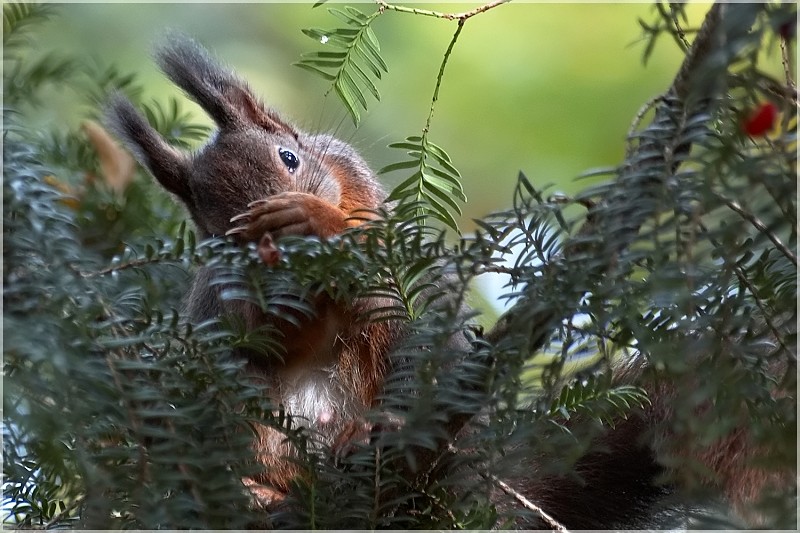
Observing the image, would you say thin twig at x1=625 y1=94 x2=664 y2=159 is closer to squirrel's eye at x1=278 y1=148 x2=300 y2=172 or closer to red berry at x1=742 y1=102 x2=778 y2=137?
red berry at x1=742 y1=102 x2=778 y2=137

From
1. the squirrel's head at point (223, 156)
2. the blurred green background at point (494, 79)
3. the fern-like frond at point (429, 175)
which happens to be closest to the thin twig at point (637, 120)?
the fern-like frond at point (429, 175)

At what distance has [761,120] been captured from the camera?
45 centimetres

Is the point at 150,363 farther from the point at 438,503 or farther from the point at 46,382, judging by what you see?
the point at 438,503

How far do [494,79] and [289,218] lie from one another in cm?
147

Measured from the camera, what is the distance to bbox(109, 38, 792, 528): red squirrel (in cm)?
102

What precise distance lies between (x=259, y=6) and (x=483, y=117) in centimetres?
82

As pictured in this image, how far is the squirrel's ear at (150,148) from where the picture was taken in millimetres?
1238

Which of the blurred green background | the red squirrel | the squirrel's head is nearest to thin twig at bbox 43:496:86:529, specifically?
the red squirrel

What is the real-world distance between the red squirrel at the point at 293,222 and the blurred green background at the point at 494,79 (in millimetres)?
888

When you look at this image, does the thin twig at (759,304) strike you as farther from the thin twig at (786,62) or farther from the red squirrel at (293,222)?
the red squirrel at (293,222)

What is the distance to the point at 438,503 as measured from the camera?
28.9 inches

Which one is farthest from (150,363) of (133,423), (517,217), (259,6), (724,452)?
(259,6)

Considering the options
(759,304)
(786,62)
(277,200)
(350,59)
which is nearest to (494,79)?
(277,200)

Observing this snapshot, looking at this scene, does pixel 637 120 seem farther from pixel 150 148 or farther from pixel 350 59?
pixel 150 148
